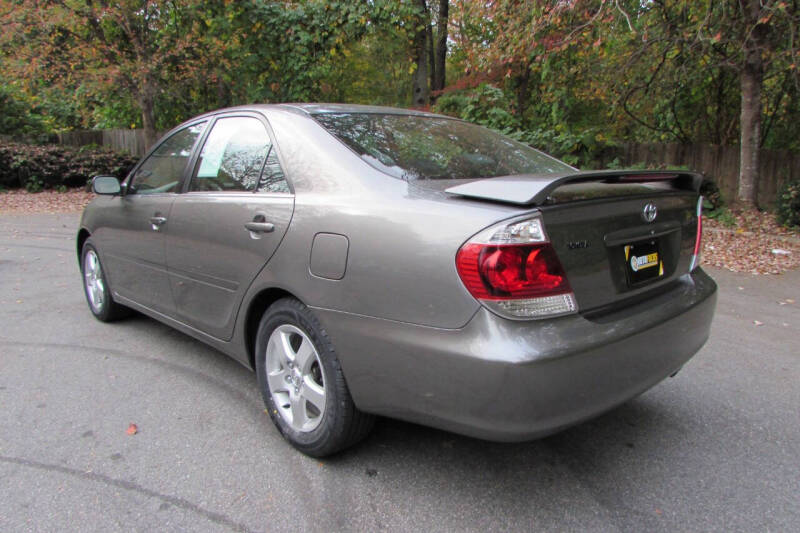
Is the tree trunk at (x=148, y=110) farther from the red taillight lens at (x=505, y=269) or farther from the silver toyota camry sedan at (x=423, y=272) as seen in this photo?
the red taillight lens at (x=505, y=269)

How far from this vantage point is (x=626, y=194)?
7.52 ft

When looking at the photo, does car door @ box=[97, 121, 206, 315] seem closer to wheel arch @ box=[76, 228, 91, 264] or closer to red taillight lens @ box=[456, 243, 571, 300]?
wheel arch @ box=[76, 228, 91, 264]

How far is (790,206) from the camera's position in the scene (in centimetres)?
852

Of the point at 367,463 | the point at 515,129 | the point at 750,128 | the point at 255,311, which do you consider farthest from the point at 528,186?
the point at 515,129

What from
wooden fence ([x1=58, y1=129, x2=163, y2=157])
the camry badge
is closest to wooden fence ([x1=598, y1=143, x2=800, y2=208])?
the camry badge

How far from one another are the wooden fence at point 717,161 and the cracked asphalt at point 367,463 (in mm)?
8802

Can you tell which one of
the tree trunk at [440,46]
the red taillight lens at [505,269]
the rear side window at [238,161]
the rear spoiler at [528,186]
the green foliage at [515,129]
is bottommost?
the red taillight lens at [505,269]

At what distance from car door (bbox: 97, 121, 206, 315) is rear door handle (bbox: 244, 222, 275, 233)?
0.96 m

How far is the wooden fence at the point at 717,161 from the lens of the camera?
1082cm

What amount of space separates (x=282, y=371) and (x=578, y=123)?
12905mm

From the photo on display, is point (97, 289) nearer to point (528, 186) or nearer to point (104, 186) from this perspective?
point (104, 186)

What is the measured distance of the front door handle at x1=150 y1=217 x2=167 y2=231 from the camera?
3446mm

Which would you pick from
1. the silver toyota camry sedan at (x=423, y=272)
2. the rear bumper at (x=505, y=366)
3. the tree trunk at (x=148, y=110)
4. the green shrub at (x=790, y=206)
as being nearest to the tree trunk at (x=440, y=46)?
the tree trunk at (x=148, y=110)

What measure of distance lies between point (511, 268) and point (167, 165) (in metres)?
2.74
